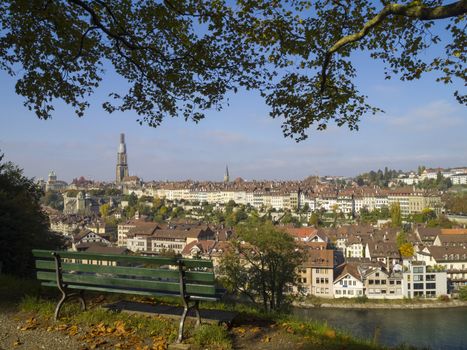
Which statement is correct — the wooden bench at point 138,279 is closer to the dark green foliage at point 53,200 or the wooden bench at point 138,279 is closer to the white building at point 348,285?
the white building at point 348,285

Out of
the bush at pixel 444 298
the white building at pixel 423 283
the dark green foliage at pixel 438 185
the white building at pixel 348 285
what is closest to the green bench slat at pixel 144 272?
the white building at pixel 348 285

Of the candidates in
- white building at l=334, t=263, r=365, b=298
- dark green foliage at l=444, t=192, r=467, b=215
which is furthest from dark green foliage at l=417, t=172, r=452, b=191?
white building at l=334, t=263, r=365, b=298

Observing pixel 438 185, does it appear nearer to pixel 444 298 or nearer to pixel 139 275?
pixel 444 298

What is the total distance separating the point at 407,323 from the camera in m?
21.0

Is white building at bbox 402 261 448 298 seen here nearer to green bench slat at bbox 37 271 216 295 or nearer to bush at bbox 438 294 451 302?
bush at bbox 438 294 451 302

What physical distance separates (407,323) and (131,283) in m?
21.1

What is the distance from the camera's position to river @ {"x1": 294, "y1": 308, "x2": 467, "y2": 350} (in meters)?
17.5

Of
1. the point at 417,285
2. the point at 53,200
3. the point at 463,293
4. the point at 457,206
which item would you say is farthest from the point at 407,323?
the point at 53,200

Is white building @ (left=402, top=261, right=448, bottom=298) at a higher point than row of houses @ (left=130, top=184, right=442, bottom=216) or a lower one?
lower

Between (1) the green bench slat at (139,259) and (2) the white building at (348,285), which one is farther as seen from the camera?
(2) the white building at (348,285)

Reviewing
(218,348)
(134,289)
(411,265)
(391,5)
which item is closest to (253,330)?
(218,348)

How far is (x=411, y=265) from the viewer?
2745cm

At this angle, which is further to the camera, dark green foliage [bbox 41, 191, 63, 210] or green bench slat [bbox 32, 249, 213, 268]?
dark green foliage [bbox 41, 191, 63, 210]

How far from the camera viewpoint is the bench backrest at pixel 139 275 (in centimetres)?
276
